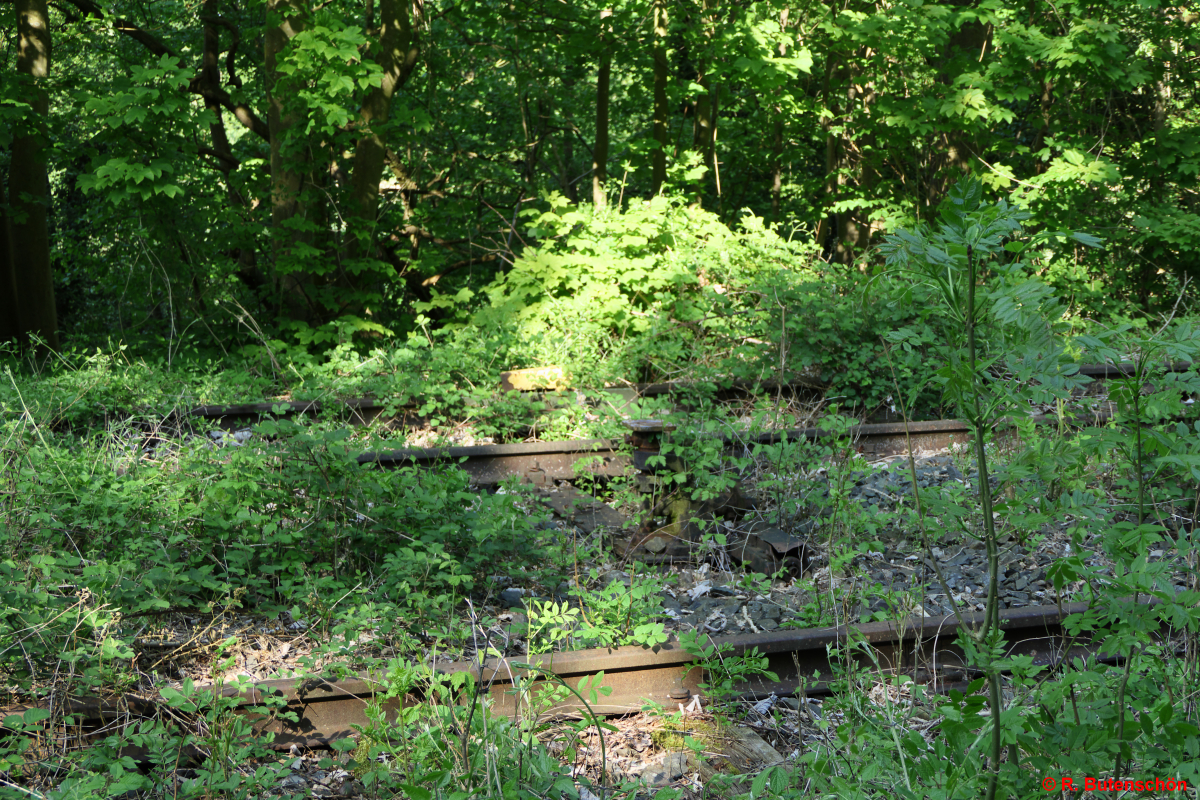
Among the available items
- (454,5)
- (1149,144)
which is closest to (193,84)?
(454,5)

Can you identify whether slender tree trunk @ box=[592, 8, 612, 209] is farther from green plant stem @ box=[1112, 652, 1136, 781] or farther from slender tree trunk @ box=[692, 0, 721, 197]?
green plant stem @ box=[1112, 652, 1136, 781]

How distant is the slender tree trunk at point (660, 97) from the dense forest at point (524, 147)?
4 centimetres

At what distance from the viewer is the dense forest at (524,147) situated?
9836 millimetres

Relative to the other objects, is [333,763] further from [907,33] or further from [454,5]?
[454,5]

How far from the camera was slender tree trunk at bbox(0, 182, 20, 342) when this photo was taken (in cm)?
1198

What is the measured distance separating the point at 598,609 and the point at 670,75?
526 inches

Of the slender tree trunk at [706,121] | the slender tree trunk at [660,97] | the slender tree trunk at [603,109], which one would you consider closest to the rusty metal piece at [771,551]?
the slender tree trunk at [603,109]

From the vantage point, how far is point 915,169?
41.7 ft

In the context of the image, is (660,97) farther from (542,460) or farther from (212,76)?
(542,460)

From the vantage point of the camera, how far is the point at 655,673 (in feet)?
11.9

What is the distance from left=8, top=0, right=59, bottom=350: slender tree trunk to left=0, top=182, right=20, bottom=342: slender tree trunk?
0.05m

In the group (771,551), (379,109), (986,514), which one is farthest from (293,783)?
(379,109)

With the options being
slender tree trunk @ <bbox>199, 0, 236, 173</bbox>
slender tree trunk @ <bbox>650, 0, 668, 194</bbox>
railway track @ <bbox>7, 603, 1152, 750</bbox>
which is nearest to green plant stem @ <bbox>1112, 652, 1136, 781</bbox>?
railway track @ <bbox>7, 603, 1152, 750</bbox>

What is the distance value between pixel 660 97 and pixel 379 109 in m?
4.25
